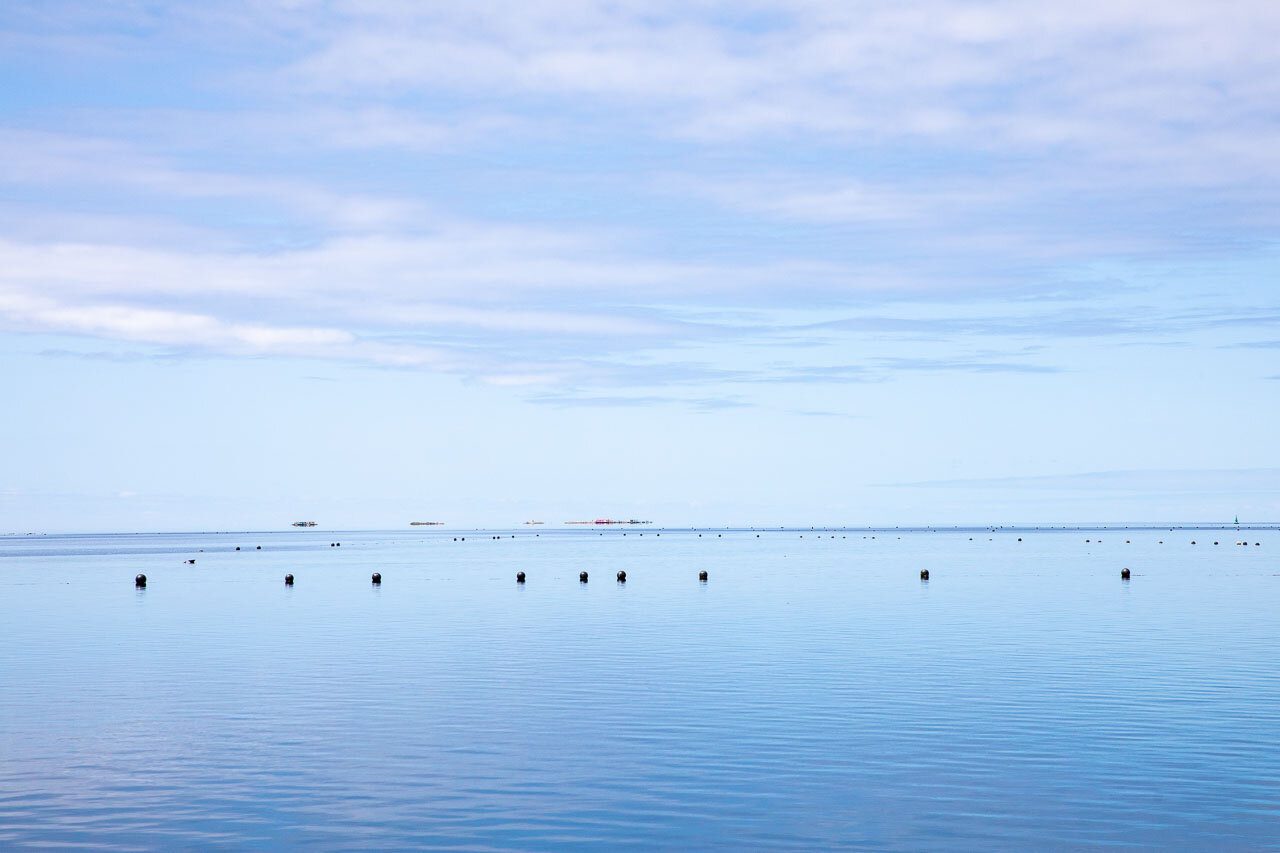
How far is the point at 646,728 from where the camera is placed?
31.0 metres

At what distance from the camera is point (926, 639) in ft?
173

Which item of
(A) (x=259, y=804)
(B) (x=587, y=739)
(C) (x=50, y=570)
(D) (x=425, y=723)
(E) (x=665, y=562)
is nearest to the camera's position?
(A) (x=259, y=804)

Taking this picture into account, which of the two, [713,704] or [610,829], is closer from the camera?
[610,829]

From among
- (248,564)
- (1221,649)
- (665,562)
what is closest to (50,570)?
(248,564)

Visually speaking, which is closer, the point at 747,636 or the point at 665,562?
the point at 747,636

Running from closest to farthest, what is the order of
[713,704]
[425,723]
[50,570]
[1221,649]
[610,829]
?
1. [610,829]
2. [425,723]
3. [713,704]
4. [1221,649]
5. [50,570]

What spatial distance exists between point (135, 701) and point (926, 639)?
3132 centimetres

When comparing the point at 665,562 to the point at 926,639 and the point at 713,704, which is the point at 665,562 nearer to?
the point at 926,639

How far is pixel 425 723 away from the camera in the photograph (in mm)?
32094

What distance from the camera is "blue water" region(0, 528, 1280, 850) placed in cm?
2164

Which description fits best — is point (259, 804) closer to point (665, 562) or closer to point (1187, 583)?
point (1187, 583)

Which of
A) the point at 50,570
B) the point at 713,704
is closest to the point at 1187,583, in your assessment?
the point at 713,704

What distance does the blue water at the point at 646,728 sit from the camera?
21641 millimetres

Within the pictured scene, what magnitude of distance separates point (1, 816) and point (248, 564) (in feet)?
412
